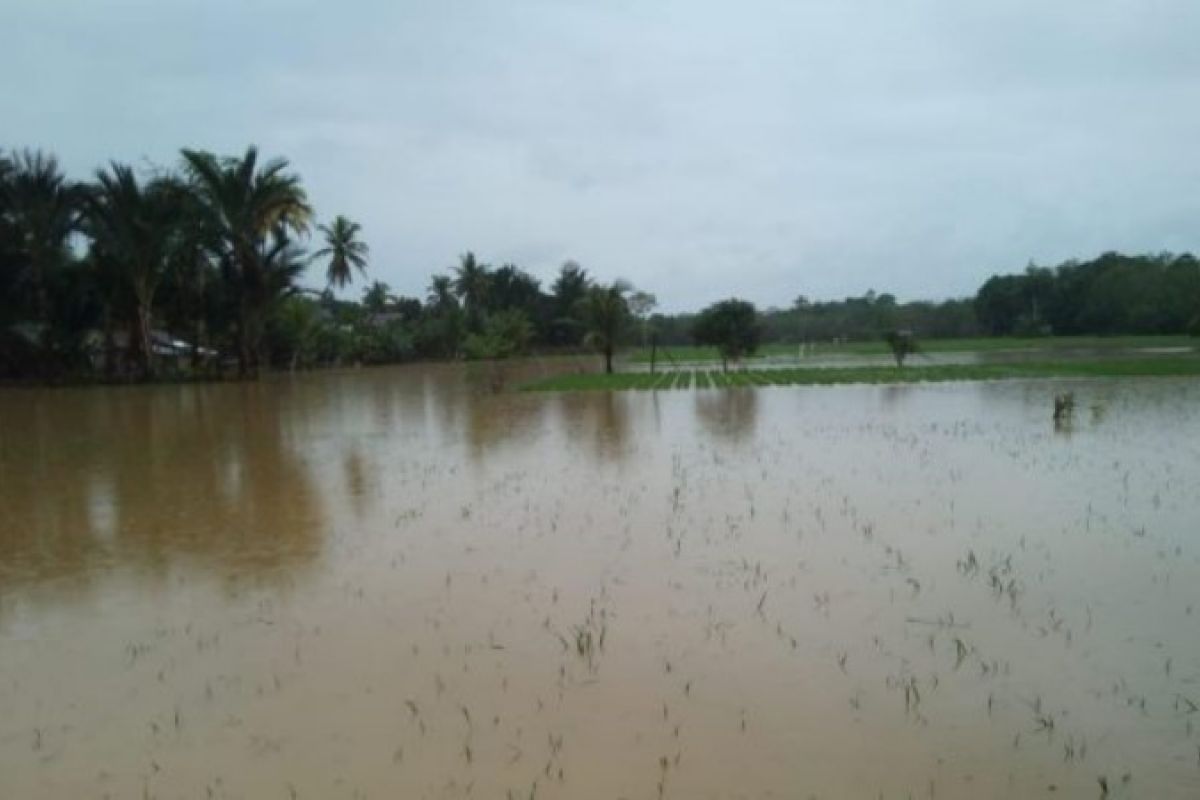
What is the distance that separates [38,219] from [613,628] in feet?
102

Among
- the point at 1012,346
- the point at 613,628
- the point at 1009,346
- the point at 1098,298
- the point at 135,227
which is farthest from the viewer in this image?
the point at 1098,298

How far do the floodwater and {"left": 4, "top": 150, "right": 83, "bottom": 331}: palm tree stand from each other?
72.3 feet

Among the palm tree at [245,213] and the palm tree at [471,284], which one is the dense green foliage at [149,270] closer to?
the palm tree at [245,213]

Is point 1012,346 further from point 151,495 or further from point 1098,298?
point 151,495

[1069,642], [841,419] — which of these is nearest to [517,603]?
[1069,642]

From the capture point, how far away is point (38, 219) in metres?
30.0

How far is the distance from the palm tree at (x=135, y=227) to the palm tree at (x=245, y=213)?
1273mm

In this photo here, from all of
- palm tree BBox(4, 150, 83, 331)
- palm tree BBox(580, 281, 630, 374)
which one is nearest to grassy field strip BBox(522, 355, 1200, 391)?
palm tree BBox(580, 281, 630, 374)

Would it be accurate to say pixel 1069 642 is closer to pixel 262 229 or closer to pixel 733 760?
pixel 733 760

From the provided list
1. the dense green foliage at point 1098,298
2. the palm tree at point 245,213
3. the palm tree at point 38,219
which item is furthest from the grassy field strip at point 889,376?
the dense green foliage at point 1098,298

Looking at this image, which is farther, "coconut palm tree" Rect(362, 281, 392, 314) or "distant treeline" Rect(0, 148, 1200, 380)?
"coconut palm tree" Rect(362, 281, 392, 314)

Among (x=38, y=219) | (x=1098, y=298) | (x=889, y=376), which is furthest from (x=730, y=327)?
(x=1098, y=298)

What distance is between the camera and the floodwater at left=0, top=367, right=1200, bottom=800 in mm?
3613

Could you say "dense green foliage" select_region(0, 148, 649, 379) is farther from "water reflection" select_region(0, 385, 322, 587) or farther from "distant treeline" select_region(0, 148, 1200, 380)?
"water reflection" select_region(0, 385, 322, 587)
